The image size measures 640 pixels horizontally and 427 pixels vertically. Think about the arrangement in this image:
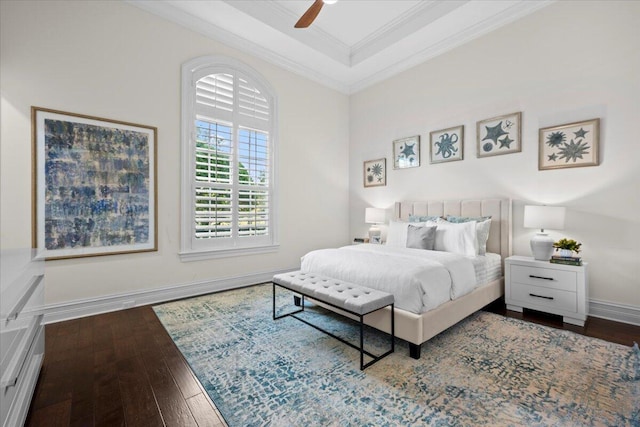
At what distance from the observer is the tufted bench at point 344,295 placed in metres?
2.00

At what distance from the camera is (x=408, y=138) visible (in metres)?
4.61

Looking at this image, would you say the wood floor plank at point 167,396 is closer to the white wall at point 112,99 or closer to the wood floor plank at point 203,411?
the wood floor plank at point 203,411

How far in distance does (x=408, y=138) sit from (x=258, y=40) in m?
2.76

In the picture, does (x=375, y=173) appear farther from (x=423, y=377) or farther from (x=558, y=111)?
(x=423, y=377)

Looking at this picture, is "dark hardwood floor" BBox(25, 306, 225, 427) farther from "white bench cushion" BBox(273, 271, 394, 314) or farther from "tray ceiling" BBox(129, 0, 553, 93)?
"tray ceiling" BBox(129, 0, 553, 93)

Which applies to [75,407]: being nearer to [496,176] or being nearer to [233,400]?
[233,400]

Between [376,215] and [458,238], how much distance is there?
173 centimetres

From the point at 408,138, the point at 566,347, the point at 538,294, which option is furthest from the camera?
the point at 408,138

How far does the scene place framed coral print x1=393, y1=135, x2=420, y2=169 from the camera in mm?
4500

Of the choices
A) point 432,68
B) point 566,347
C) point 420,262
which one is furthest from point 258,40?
point 566,347

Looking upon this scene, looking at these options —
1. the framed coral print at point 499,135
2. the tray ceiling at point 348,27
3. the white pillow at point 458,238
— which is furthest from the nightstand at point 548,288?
the tray ceiling at point 348,27

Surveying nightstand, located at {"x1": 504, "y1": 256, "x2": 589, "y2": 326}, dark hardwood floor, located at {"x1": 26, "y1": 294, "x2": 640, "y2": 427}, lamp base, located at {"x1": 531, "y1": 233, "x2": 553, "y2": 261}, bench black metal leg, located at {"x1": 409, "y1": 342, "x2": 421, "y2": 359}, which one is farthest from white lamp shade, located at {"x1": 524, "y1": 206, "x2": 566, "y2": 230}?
bench black metal leg, located at {"x1": 409, "y1": 342, "x2": 421, "y2": 359}

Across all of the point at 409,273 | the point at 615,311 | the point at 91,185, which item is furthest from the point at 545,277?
the point at 91,185

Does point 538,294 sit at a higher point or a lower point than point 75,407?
higher
